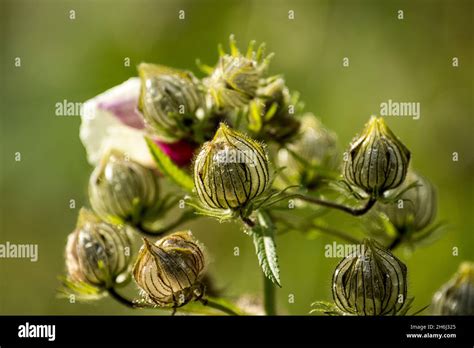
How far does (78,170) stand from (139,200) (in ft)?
12.9

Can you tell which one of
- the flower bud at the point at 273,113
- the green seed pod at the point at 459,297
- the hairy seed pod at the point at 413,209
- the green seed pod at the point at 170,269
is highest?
the flower bud at the point at 273,113

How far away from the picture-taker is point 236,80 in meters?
4.45

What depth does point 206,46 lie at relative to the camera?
28.8 feet

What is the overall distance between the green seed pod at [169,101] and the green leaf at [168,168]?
0.14m

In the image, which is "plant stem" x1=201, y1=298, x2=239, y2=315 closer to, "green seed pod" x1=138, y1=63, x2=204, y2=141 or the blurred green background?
"green seed pod" x1=138, y1=63, x2=204, y2=141

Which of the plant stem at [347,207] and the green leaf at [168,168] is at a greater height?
the green leaf at [168,168]

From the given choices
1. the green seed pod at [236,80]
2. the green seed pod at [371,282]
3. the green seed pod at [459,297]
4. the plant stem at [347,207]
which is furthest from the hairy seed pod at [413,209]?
the green seed pod at [236,80]

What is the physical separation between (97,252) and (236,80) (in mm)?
1108

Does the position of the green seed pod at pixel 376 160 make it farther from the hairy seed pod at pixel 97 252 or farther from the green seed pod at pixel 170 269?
the hairy seed pod at pixel 97 252

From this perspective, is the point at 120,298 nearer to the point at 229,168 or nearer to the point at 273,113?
the point at 229,168

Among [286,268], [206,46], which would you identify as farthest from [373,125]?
[206,46]

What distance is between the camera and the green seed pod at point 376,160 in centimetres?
426

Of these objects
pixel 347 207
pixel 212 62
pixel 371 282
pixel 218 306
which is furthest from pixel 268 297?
pixel 212 62

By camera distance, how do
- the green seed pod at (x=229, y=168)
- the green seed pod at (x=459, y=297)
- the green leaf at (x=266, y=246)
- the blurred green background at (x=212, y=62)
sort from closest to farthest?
the green leaf at (x=266, y=246) < the green seed pod at (x=229, y=168) < the green seed pod at (x=459, y=297) < the blurred green background at (x=212, y=62)
